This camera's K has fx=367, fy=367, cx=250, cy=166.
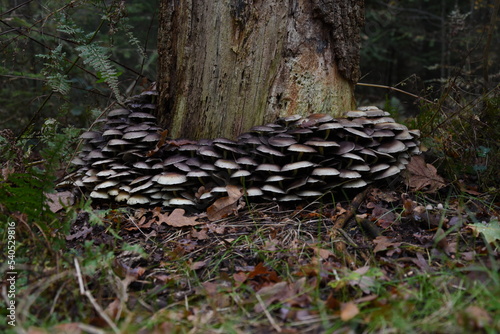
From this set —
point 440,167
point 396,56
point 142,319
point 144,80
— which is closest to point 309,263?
point 142,319

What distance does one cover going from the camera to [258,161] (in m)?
3.42

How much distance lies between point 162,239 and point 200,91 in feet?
5.07

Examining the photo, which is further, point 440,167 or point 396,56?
point 396,56

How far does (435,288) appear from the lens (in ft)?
6.24

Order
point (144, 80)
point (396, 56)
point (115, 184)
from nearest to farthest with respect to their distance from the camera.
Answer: point (115, 184) → point (144, 80) → point (396, 56)

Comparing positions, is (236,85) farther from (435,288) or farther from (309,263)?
(435,288)

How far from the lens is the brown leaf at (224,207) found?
10.7 feet

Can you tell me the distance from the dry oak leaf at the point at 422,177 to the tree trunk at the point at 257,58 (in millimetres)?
905

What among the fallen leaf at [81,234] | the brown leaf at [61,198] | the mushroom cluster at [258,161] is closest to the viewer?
the fallen leaf at [81,234]

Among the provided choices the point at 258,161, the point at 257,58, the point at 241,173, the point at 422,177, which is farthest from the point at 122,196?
the point at 422,177

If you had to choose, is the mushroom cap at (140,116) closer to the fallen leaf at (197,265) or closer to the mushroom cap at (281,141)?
the mushroom cap at (281,141)

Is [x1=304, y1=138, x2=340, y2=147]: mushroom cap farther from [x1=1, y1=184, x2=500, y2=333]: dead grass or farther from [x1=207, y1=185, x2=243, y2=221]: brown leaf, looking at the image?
[x1=207, y1=185, x2=243, y2=221]: brown leaf

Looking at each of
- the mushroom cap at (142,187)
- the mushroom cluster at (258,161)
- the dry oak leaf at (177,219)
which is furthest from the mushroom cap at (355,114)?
the mushroom cap at (142,187)

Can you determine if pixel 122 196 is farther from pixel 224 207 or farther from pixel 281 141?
pixel 281 141
